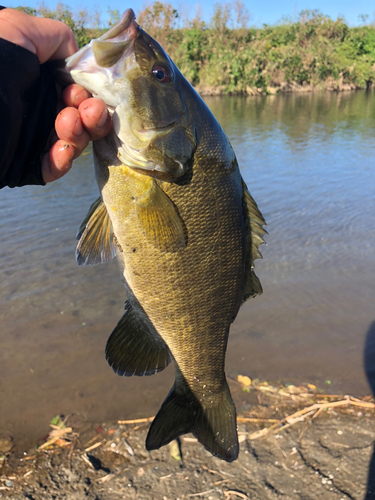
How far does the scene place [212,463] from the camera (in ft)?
9.84

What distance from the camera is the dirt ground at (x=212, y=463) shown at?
109 inches

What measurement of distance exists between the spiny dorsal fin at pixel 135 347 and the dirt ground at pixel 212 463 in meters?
1.26

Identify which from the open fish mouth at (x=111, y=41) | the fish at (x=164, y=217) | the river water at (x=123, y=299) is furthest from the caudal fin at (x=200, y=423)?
the open fish mouth at (x=111, y=41)

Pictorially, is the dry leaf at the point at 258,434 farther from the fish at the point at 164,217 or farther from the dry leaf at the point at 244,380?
the fish at the point at 164,217

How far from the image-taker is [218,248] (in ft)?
6.12

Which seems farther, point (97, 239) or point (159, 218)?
point (97, 239)

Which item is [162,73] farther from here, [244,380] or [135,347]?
[244,380]

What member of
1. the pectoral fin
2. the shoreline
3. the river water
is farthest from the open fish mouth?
the shoreline

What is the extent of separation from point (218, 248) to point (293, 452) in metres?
2.11

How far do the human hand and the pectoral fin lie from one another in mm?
334

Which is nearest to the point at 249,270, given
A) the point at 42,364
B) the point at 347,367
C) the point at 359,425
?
the point at 359,425

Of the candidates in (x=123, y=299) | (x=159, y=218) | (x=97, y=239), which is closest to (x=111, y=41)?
(x=159, y=218)

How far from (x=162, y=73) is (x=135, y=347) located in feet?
4.55

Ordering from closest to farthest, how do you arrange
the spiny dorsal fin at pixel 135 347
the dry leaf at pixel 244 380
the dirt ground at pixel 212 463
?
1. the spiny dorsal fin at pixel 135 347
2. the dirt ground at pixel 212 463
3. the dry leaf at pixel 244 380
